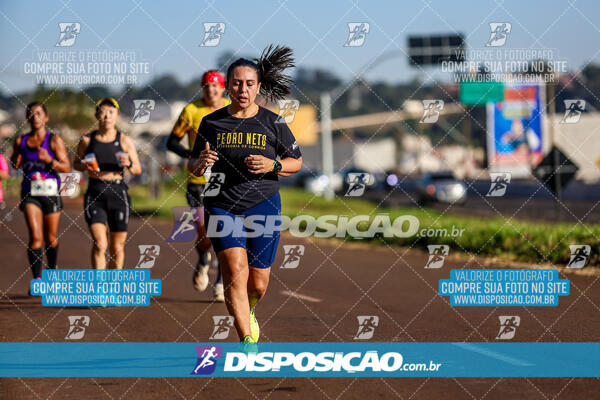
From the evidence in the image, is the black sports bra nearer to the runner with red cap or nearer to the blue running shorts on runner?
the runner with red cap

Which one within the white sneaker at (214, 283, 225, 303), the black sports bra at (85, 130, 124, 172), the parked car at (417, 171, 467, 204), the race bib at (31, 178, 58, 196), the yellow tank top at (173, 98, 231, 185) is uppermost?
the yellow tank top at (173, 98, 231, 185)

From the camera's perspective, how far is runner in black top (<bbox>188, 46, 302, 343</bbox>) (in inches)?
260

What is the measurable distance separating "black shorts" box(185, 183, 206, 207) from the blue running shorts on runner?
3.21 metres

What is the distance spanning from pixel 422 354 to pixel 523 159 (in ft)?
216

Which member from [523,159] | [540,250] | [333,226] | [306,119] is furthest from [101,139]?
[306,119]

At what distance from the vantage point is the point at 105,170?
9930 mm

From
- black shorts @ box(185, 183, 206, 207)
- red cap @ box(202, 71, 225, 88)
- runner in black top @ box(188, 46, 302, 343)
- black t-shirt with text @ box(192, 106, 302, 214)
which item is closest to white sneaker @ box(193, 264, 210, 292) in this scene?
black shorts @ box(185, 183, 206, 207)

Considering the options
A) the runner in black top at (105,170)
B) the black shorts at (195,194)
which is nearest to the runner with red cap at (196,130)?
the black shorts at (195,194)

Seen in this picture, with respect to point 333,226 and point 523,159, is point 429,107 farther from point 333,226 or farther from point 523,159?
point 523,159

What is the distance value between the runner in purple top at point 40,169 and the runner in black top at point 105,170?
1.82ft

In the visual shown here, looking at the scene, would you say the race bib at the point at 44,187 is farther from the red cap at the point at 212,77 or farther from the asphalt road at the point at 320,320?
the red cap at the point at 212,77

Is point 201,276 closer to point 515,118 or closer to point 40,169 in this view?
point 40,169

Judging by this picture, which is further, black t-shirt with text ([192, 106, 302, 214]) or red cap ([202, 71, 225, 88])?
red cap ([202, 71, 225, 88])

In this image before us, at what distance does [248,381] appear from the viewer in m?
6.34
